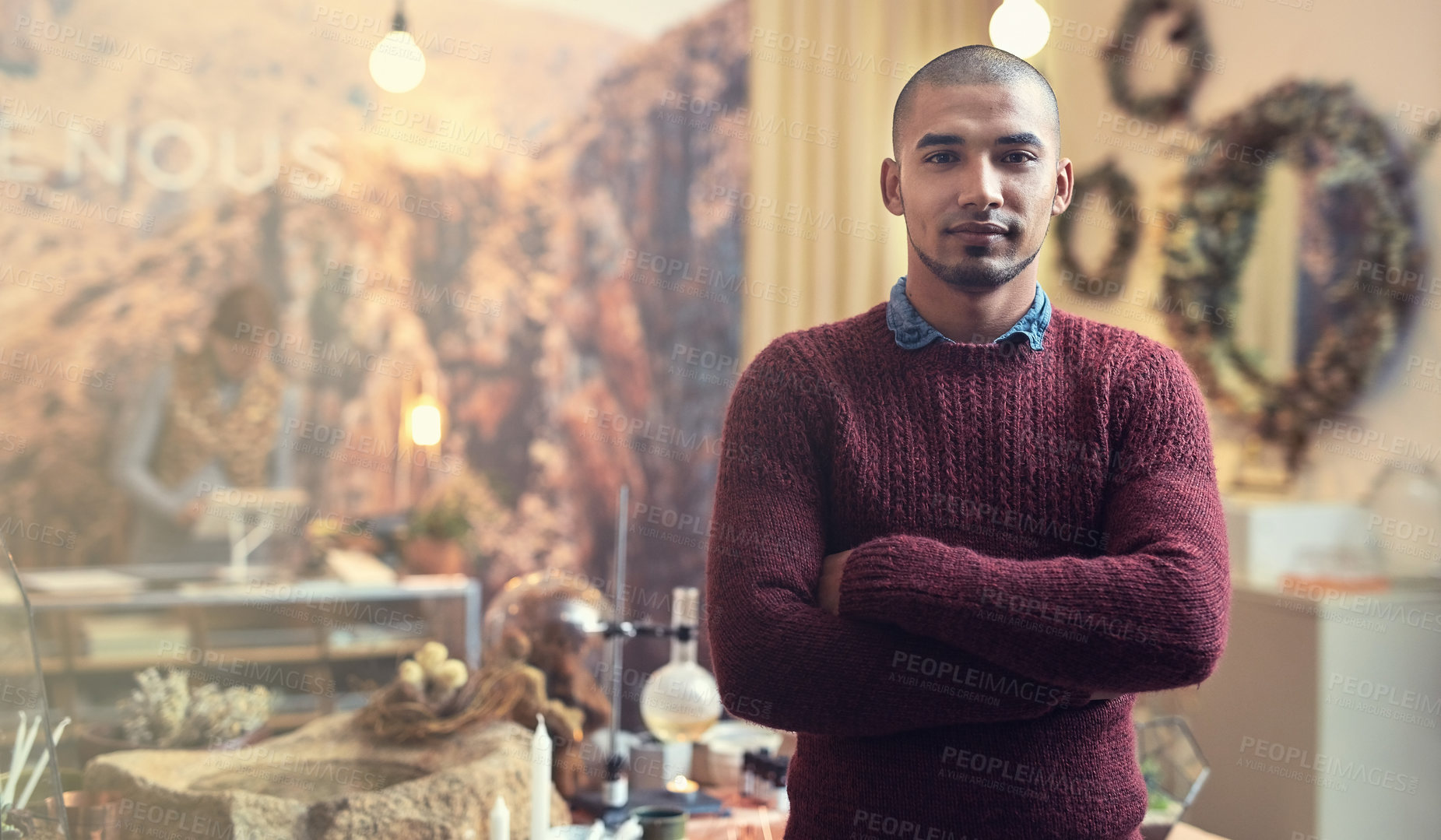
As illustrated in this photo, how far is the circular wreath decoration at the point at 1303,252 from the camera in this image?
3.01 metres

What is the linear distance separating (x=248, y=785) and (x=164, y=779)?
13 centimetres

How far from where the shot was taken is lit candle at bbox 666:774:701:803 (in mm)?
2166

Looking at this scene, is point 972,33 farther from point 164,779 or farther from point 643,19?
point 164,779

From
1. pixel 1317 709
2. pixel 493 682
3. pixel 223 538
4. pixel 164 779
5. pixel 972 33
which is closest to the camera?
pixel 164 779

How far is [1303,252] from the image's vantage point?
3238 millimetres

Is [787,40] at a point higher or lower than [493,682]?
higher

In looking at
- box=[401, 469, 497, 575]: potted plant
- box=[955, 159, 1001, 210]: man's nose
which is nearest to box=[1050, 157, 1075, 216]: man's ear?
box=[955, 159, 1001, 210]: man's nose

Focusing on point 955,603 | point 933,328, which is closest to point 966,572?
point 955,603

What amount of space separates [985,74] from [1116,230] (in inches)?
113

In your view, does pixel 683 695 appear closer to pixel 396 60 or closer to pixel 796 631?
pixel 796 631

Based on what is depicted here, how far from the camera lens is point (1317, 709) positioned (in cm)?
262

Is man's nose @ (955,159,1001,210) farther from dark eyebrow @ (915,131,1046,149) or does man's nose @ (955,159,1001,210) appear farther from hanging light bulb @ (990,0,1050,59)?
hanging light bulb @ (990,0,1050,59)

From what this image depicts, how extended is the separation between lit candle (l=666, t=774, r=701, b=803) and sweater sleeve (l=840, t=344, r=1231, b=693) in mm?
1058

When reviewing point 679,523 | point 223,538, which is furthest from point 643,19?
point 223,538
